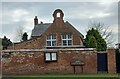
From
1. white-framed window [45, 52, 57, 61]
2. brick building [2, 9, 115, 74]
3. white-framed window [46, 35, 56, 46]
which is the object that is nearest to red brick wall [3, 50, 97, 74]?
brick building [2, 9, 115, 74]

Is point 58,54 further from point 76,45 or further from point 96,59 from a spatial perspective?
point 76,45

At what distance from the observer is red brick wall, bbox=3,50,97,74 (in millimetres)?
26969

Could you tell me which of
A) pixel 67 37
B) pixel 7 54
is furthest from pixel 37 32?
pixel 7 54

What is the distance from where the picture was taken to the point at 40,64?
27062 millimetres

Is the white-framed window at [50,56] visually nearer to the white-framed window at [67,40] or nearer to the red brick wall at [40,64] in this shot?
the red brick wall at [40,64]

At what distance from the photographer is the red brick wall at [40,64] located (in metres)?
27.0

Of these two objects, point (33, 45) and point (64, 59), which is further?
point (33, 45)

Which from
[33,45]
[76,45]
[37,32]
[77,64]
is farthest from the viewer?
[37,32]

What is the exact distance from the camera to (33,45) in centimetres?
4216

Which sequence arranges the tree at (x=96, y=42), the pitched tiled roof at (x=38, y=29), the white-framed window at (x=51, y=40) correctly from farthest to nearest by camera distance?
the pitched tiled roof at (x=38, y=29)
the white-framed window at (x=51, y=40)
the tree at (x=96, y=42)

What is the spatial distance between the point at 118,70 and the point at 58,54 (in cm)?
570

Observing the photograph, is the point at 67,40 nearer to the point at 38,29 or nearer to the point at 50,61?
the point at 38,29

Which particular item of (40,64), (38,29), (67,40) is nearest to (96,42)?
(67,40)

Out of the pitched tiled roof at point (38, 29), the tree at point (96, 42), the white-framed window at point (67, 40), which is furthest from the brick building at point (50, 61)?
the pitched tiled roof at point (38, 29)
